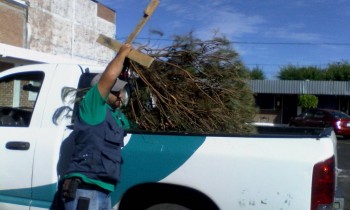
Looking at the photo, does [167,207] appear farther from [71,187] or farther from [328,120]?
[328,120]

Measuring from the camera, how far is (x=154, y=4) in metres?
3.83

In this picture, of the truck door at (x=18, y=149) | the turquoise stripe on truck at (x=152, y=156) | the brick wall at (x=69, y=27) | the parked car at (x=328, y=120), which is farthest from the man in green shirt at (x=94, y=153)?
the brick wall at (x=69, y=27)

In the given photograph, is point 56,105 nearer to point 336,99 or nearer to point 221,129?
point 221,129

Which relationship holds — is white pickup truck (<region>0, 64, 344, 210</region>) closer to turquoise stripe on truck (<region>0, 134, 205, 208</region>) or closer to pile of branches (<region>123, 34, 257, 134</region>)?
turquoise stripe on truck (<region>0, 134, 205, 208</region>)

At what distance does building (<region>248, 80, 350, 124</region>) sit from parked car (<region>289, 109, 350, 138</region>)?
9796 millimetres

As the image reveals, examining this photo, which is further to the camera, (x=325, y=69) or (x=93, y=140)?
(x=325, y=69)

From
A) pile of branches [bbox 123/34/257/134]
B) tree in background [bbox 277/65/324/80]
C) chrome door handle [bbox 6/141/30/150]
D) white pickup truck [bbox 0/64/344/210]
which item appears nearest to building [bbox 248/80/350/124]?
tree in background [bbox 277/65/324/80]

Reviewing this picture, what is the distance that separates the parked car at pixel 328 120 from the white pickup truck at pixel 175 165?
1959 centimetres

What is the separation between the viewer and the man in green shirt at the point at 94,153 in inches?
135

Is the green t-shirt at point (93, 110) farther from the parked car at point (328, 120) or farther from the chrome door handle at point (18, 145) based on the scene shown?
the parked car at point (328, 120)

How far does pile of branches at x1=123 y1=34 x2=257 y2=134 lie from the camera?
15.8 feet

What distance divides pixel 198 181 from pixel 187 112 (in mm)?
1119

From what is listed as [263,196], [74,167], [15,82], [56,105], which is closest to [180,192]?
[263,196]

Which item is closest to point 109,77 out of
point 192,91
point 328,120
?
point 192,91
